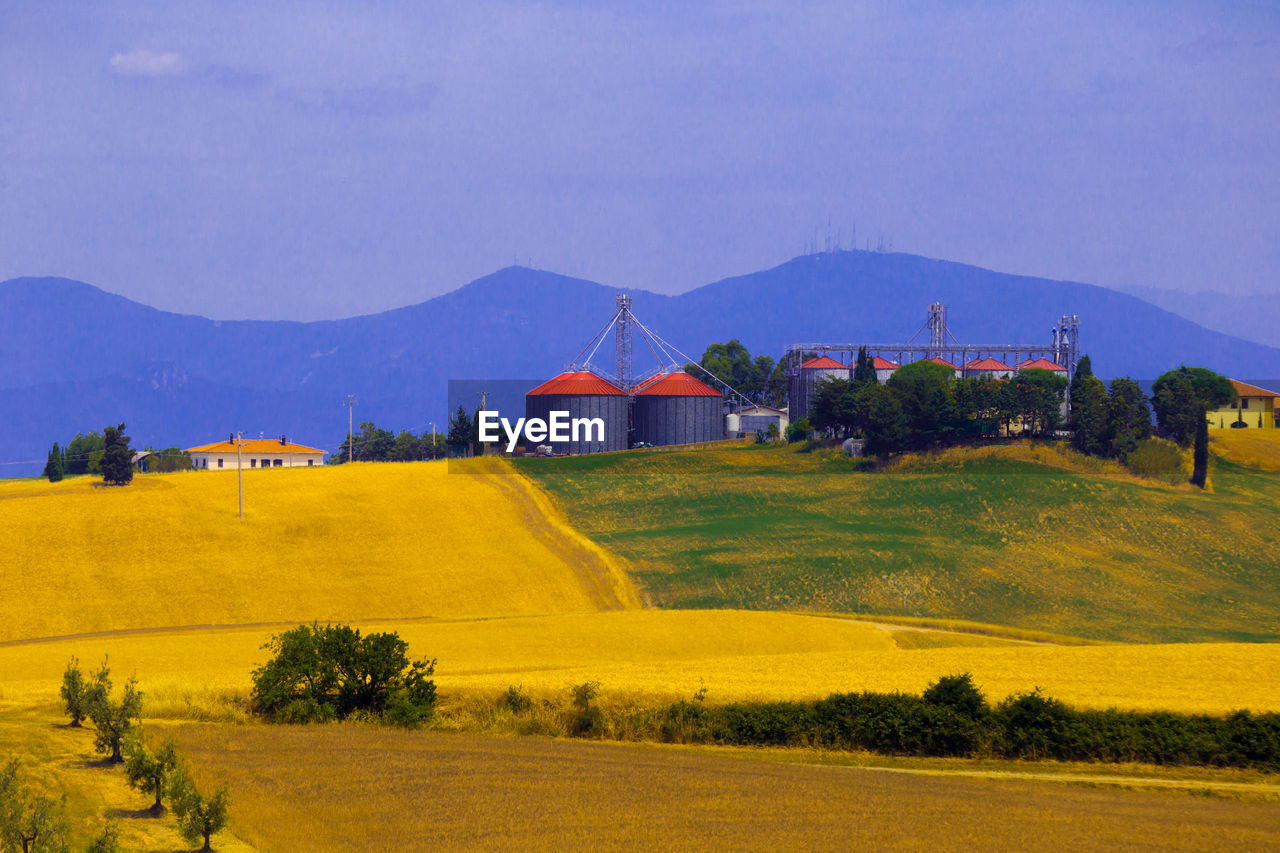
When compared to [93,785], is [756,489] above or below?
above

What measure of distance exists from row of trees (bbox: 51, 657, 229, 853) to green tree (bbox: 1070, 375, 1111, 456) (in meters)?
102

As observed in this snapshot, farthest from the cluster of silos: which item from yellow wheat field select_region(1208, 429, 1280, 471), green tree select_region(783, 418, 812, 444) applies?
yellow wheat field select_region(1208, 429, 1280, 471)

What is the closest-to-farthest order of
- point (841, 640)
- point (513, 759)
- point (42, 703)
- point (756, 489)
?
point (513, 759) < point (42, 703) < point (841, 640) < point (756, 489)

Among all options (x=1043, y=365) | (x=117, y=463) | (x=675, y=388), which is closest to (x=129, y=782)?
(x=117, y=463)

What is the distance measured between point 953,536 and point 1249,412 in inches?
3254

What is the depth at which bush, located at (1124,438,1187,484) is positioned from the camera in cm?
11125

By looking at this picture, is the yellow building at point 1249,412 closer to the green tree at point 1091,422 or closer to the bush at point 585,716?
the green tree at point 1091,422

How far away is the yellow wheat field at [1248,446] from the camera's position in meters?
118

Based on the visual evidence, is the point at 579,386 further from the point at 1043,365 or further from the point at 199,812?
the point at 199,812

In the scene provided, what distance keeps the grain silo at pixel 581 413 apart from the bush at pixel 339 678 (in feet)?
315

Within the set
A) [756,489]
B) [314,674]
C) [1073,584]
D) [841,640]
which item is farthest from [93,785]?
[756,489]

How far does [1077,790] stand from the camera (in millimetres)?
28312

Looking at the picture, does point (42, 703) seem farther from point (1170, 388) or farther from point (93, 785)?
point (1170, 388)

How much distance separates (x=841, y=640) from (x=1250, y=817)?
3370 cm
